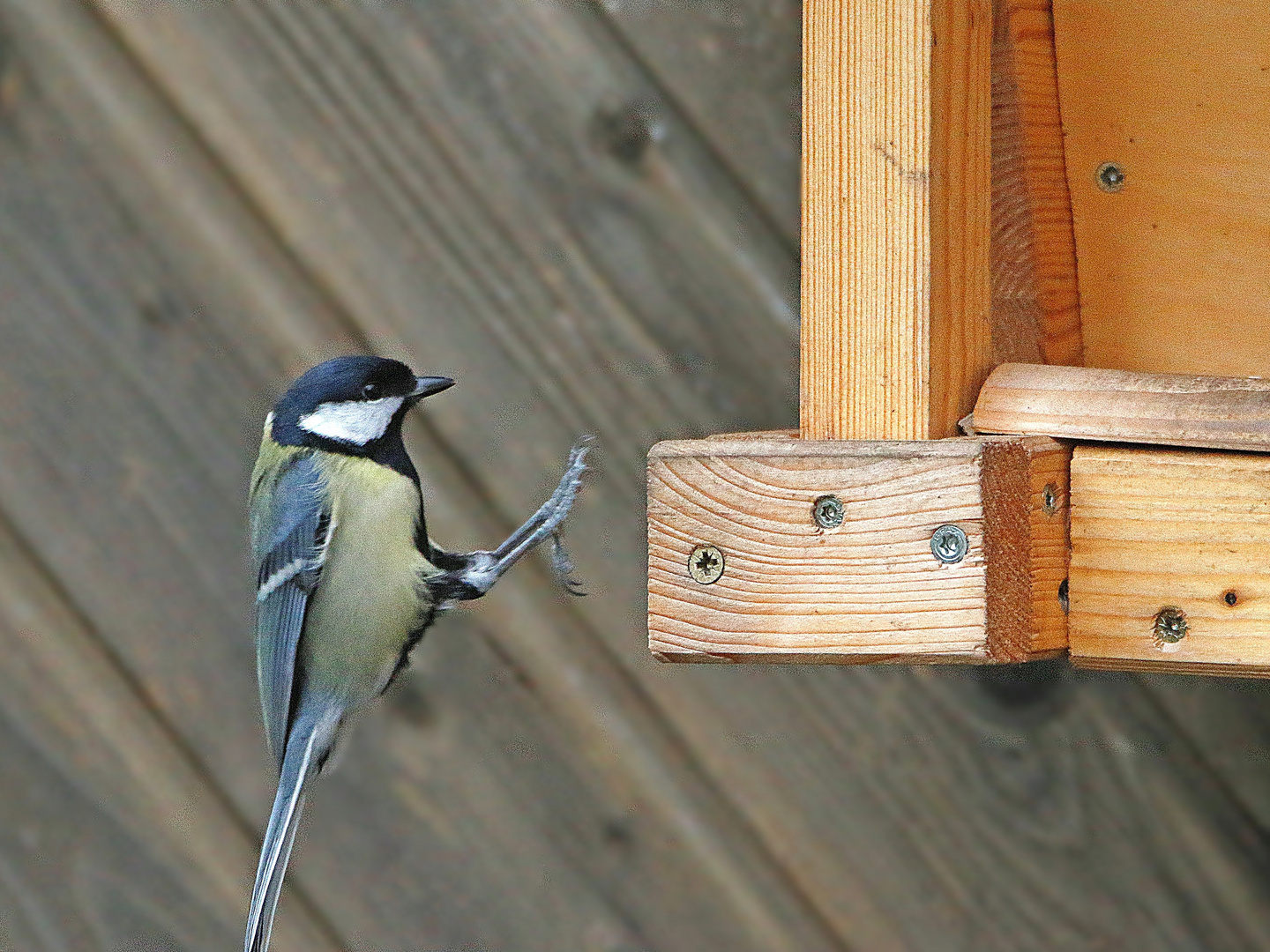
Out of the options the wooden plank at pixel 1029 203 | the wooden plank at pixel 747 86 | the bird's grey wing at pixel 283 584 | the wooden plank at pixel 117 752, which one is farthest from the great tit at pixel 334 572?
the wooden plank at pixel 1029 203

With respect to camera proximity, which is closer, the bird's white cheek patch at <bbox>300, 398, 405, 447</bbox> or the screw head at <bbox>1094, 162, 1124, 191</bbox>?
the screw head at <bbox>1094, 162, 1124, 191</bbox>

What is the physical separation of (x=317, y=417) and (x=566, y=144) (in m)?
0.31

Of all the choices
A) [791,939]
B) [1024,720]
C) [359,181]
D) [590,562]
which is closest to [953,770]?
[1024,720]

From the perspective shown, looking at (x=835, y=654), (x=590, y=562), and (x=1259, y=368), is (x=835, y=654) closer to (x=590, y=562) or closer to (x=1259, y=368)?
(x=1259, y=368)

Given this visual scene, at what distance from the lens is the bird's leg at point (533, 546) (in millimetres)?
982

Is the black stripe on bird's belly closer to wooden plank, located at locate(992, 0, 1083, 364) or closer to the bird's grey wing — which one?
the bird's grey wing

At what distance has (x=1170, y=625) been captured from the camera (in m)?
0.73

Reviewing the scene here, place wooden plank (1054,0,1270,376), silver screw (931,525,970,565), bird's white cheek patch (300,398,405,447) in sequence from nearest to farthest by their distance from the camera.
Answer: silver screw (931,525,970,565), wooden plank (1054,0,1270,376), bird's white cheek patch (300,398,405,447)

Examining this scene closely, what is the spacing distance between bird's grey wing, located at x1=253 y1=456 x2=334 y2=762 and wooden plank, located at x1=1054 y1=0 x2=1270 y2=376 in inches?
23.4

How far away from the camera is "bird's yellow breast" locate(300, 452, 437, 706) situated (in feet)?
3.65

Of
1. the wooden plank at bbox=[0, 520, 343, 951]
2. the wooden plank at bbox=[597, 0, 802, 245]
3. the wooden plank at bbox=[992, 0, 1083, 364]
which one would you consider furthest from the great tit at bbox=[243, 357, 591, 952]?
the wooden plank at bbox=[992, 0, 1083, 364]

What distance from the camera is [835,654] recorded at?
0.74 m

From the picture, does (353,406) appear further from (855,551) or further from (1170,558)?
(1170,558)

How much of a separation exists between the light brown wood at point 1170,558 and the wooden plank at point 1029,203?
12 centimetres
